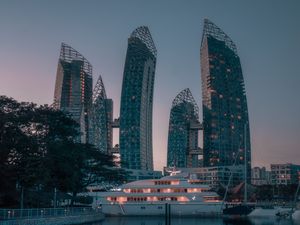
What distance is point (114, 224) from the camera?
74750 mm

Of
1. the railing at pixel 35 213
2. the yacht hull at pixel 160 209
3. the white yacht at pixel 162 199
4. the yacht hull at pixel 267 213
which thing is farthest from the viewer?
the yacht hull at pixel 267 213

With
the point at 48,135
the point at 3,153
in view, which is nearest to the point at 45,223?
the point at 3,153

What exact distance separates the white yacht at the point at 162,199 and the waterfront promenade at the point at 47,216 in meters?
20.5

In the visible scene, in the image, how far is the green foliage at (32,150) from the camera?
6266 cm

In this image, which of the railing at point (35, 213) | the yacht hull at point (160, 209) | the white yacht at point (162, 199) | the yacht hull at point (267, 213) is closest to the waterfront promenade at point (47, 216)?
the railing at point (35, 213)

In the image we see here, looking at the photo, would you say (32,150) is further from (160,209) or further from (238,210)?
(238,210)

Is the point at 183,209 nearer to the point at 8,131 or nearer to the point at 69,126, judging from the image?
the point at 69,126

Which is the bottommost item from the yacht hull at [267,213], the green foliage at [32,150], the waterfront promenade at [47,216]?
the yacht hull at [267,213]

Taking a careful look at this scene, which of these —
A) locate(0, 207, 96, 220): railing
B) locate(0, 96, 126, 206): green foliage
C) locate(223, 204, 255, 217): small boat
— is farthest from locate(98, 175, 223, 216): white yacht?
locate(0, 207, 96, 220): railing

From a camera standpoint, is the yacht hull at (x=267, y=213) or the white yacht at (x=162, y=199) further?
the yacht hull at (x=267, y=213)

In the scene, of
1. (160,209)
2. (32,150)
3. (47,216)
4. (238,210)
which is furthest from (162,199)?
(47,216)

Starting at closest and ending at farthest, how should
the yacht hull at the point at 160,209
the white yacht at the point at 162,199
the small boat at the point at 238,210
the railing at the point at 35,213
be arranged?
the railing at the point at 35,213, the yacht hull at the point at 160,209, the small boat at the point at 238,210, the white yacht at the point at 162,199

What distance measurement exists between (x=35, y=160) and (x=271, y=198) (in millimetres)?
123711

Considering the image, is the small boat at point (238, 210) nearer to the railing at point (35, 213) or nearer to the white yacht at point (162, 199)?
the white yacht at point (162, 199)
